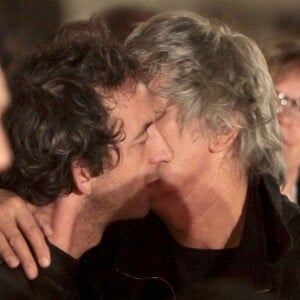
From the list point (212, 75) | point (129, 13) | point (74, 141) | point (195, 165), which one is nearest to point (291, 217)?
point (195, 165)

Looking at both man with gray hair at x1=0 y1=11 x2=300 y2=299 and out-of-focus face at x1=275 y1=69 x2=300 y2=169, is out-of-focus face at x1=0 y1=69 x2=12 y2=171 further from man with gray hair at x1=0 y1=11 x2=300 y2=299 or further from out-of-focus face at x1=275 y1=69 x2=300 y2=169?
out-of-focus face at x1=275 y1=69 x2=300 y2=169

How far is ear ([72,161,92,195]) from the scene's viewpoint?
1.37m

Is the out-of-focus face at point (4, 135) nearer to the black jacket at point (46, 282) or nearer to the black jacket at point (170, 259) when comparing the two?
the black jacket at point (46, 282)

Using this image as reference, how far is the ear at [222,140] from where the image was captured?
5.19 feet

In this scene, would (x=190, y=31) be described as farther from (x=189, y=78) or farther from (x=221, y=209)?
(x=221, y=209)

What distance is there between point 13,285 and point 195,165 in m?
0.46

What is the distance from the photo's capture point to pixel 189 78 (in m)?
1.57

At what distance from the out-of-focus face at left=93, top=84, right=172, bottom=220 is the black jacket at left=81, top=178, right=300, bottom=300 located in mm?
106

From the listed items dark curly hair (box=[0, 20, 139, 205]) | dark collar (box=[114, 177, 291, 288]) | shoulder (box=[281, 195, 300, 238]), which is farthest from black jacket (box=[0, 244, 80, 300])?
shoulder (box=[281, 195, 300, 238])

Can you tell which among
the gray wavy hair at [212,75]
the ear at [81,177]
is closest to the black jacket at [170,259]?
the gray wavy hair at [212,75]

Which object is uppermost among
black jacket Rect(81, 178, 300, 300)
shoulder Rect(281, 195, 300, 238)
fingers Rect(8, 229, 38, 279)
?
fingers Rect(8, 229, 38, 279)

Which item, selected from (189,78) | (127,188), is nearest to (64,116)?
(127,188)

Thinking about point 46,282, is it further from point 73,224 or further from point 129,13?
point 129,13

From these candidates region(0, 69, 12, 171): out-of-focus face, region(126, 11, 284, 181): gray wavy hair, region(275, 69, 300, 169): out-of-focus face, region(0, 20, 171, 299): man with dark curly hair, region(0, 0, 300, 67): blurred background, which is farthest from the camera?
region(0, 0, 300, 67): blurred background
